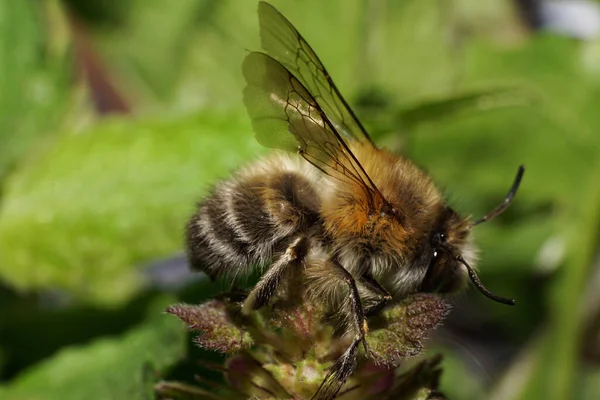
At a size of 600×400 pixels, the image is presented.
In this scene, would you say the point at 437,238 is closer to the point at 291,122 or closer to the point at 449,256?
the point at 449,256

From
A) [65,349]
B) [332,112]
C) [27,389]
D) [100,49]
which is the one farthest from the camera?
[100,49]

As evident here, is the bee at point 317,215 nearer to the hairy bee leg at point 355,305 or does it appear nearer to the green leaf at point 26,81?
the hairy bee leg at point 355,305

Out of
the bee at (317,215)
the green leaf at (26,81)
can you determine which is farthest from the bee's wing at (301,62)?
the green leaf at (26,81)

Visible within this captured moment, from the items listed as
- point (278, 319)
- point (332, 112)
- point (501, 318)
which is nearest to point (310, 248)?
point (278, 319)

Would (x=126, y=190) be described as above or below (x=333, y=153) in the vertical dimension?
below

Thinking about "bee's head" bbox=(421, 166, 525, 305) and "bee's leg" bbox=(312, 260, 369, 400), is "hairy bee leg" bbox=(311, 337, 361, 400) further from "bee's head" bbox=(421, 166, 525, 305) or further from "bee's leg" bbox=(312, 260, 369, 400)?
"bee's head" bbox=(421, 166, 525, 305)

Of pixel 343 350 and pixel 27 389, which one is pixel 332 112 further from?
pixel 27 389

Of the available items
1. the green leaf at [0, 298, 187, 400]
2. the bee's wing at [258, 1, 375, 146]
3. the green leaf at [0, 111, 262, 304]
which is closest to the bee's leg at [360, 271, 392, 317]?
the bee's wing at [258, 1, 375, 146]
